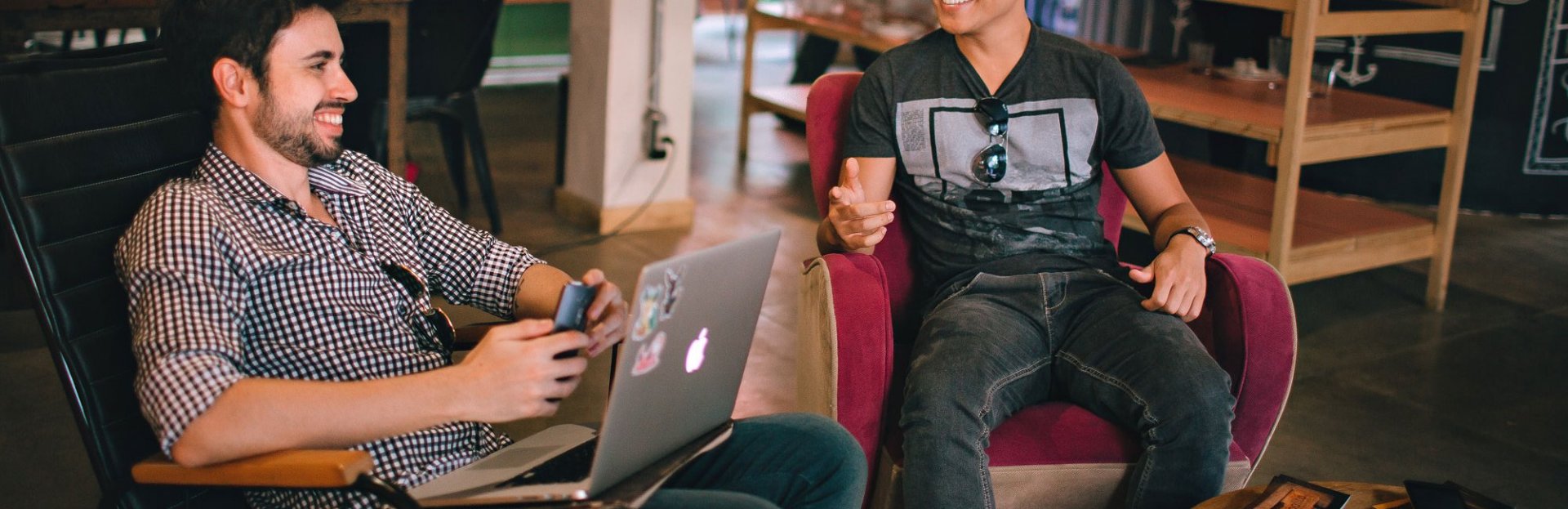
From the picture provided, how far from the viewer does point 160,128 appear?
1.73m

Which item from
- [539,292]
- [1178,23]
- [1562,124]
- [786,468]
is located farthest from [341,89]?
[1562,124]

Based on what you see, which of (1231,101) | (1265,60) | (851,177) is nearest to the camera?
(851,177)

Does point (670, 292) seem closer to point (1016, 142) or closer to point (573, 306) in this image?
point (573, 306)

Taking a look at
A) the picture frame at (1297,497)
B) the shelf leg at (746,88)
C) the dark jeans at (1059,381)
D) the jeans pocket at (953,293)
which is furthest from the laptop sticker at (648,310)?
the shelf leg at (746,88)

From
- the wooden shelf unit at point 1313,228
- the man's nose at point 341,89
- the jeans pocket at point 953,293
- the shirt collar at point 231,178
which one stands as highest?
the man's nose at point 341,89

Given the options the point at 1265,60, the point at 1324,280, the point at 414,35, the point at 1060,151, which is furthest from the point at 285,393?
the point at 1265,60

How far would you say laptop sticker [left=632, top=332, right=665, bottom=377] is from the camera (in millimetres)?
1357

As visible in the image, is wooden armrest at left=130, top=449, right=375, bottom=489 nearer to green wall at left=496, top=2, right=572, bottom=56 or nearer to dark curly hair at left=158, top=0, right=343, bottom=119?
dark curly hair at left=158, top=0, right=343, bottom=119

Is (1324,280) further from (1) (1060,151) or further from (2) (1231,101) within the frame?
(1) (1060,151)

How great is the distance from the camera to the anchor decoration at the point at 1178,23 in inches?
215

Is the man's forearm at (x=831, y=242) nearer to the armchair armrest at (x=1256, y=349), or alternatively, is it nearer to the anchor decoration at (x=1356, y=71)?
the armchair armrest at (x=1256, y=349)

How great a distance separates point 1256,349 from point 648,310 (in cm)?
120

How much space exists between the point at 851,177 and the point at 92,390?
1121 mm

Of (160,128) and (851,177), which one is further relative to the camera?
(851,177)
